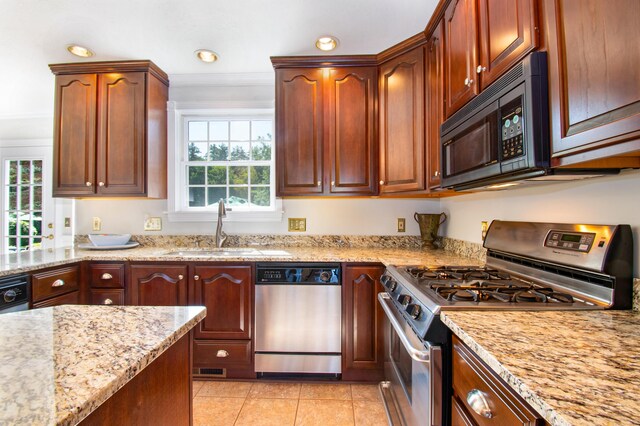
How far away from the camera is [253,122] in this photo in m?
2.80

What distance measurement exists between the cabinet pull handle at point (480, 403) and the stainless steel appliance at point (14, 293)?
228 centimetres

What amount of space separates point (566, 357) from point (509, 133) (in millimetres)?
731

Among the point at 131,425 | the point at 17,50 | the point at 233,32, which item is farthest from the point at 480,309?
the point at 17,50

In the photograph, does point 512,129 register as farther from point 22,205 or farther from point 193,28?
point 22,205

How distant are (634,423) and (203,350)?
215 cm

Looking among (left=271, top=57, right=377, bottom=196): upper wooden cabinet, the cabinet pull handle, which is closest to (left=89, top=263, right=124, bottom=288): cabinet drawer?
(left=271, top=57, right=377, bottom=196): upper wooden cabinet

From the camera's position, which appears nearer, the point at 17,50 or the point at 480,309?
the point at 480,309

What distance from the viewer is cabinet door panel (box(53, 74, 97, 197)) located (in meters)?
2.44

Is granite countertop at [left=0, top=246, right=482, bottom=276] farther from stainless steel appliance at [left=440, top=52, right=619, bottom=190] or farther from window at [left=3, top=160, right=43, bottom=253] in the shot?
window at [left=3, top=160, right=43, bottom=253]

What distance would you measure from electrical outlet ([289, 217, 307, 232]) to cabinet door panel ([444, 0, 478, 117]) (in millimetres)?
1459

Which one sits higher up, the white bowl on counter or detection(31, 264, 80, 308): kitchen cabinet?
the white bowl on counter

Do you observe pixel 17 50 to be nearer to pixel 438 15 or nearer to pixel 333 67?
pixel 333 67

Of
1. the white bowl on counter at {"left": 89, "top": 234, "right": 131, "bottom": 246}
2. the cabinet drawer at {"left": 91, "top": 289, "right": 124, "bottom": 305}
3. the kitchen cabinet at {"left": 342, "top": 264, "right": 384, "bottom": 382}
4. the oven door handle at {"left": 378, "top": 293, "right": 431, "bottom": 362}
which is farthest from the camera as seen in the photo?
the white bowl on counter at {"left": 89, "top": 234, "right": 131, "bottom": 246}

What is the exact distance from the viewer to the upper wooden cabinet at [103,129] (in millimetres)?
2426
